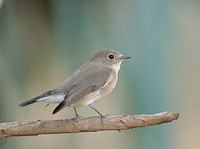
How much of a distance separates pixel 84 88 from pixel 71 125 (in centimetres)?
27

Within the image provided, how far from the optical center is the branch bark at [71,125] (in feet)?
6.12

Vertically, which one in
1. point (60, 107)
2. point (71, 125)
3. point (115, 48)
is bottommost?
point (71, 125)

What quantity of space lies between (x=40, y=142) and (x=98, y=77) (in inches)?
55.2

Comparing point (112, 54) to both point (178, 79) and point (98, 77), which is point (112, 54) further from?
point (178, 79)

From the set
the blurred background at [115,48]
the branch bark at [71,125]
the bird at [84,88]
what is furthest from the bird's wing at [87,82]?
the blurred background at [115,48]

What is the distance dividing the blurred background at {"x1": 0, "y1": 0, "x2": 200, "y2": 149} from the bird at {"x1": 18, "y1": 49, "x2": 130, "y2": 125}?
1001 mm

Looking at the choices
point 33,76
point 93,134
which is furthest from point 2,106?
point 93,134

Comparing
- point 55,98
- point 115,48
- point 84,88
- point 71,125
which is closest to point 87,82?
point 84,88

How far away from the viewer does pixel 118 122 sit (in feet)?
6.23

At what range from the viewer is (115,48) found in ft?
11.4

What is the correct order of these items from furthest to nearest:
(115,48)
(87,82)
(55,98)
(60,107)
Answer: (115,48) → (87,82) → (55,98) → (60,107)

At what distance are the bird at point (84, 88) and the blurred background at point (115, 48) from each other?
100cm

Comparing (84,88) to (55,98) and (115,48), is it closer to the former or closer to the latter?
(55,98)

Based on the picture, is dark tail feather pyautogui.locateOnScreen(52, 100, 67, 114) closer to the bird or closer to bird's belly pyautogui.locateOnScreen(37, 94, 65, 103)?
the bird
